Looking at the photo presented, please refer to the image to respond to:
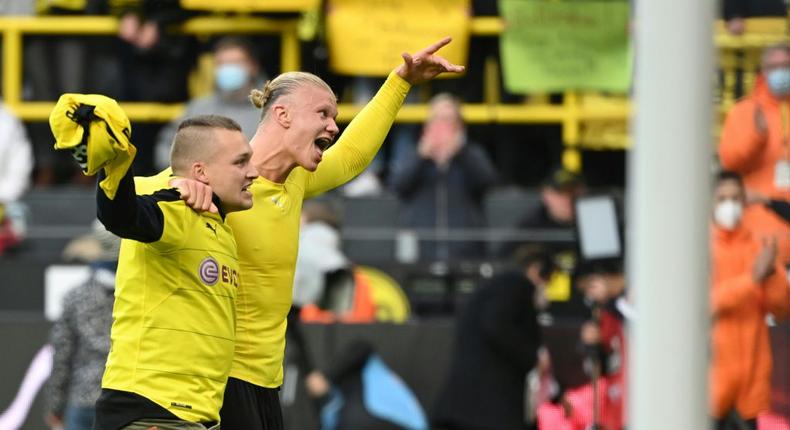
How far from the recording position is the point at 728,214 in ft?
36.3

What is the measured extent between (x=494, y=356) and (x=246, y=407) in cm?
535

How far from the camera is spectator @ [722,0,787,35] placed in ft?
42.8

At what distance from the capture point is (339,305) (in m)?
13.0

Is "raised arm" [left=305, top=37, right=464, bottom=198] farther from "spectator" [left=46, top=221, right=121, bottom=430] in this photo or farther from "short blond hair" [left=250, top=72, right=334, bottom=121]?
"spectator" [left=46, top=221, right=121, bottom=430]

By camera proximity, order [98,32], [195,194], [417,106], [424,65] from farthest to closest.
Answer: [98,32]
[417,106]
[424,65]
[195,194]

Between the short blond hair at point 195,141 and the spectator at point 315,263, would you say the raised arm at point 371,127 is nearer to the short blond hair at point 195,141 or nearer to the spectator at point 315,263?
the short blond hair at point 195,141

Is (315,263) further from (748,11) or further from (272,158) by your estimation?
(272,158)

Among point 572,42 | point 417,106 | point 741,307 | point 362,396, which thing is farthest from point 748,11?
point 362,396

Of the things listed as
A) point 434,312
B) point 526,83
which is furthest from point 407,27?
point 434,312

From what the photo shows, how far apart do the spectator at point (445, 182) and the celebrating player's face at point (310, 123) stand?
650 cm

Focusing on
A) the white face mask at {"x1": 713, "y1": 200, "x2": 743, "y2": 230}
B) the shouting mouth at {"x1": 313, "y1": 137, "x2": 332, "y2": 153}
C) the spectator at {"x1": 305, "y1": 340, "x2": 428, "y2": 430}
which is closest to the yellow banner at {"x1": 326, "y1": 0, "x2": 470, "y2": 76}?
the spectator at {"x1": 305, "y1": 340, "x2": 428, "y2": 430}

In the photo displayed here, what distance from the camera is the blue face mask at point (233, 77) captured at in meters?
12.6

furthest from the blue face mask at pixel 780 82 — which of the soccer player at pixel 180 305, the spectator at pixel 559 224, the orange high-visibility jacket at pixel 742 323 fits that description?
the soccer player at pixel 180 305

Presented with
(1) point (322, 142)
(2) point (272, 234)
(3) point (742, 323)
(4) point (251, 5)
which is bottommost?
(3) point (742, 323)
